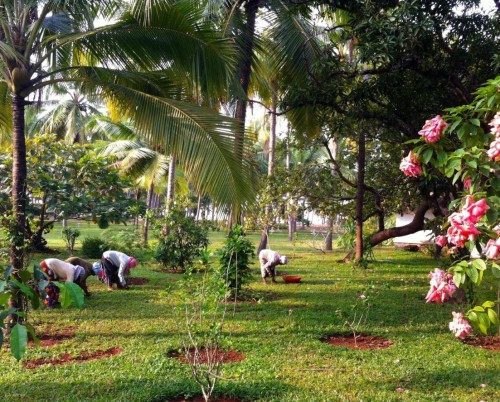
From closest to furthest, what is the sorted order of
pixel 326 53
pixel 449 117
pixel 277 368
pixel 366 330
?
pixel 449 117
pixel 277 368
pixel 366 330
pixel 326 53

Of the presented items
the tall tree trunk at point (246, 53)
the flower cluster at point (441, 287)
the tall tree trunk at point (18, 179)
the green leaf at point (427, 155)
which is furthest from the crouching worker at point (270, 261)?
the flower cluster at point (441, 287)

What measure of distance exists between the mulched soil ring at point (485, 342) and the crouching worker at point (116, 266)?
19.5ft

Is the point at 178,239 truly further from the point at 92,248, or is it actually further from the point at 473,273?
the point at 473,273

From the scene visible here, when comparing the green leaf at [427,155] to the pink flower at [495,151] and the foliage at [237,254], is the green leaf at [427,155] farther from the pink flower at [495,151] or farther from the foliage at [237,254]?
the foliage at [237,254]

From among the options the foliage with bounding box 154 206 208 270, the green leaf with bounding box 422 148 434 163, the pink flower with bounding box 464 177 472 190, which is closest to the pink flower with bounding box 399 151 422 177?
the green leaf with bounding box 422 148 434 163

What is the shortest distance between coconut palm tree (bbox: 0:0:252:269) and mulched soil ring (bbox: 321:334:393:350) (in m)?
2.13

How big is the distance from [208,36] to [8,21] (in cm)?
243

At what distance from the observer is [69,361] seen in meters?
5.21

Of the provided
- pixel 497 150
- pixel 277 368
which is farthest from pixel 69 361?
pixel 497 150

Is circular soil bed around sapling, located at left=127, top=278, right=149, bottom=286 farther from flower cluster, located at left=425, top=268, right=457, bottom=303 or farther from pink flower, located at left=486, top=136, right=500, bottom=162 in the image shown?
pink flower, located at left=486, top=136, right=500, bottom=162

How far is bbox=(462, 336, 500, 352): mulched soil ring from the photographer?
597cm

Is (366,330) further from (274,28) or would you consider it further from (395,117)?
(274,28)

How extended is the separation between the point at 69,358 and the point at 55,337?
0.98 metres

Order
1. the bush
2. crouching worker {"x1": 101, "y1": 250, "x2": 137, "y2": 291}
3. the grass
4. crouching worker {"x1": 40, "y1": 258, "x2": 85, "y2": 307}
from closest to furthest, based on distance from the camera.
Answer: the grass → crouching worker {"x1": 40, "y1": 258, "x2": 85, "y2": 307} → crouching worker {"x1": 101, "y1": 250, "x2": 137, "y2": 291} → the bush
